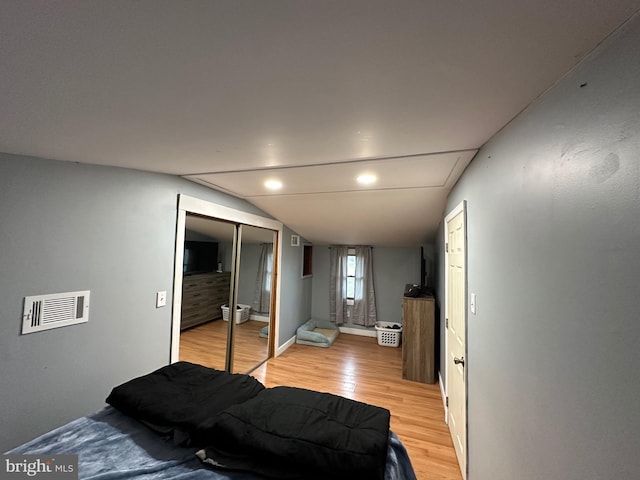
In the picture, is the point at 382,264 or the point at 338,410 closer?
the point at 338,410

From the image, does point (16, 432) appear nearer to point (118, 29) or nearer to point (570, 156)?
point (118, 29)

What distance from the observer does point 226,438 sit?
37.1 inches

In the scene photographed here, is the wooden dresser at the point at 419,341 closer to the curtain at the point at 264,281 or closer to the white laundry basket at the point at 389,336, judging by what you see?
the white laundry basket at the point at 389,336

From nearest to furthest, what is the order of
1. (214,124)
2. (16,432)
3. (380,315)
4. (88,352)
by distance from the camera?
(214,124) → (16,432) → (88,352) → (380,315)

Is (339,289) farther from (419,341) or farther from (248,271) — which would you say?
(248,271)

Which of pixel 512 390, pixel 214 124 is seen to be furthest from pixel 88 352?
pixel 512 390

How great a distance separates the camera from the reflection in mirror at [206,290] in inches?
89.5

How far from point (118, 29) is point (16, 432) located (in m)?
1.86

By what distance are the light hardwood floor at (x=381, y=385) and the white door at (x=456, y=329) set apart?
0.17 meters

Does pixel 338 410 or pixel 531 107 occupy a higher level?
pixel 531 107

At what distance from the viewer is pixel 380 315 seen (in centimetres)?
500

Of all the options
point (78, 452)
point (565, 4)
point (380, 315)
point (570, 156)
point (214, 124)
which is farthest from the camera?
point (380, 315)

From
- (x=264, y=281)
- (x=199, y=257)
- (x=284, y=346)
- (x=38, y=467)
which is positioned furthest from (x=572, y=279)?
(x=284, y=346)

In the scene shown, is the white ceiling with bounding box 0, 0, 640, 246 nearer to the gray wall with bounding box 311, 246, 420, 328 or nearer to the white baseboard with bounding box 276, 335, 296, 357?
the white baseboard with bounding box 276, 335, 296, 357
